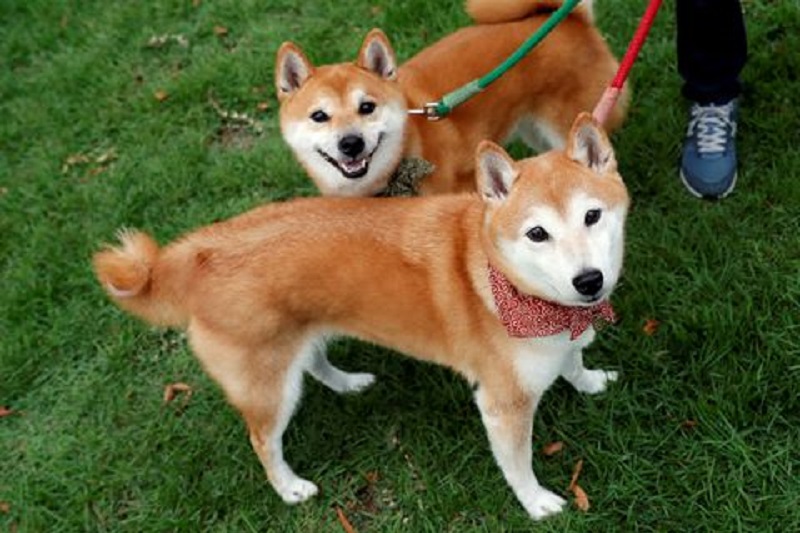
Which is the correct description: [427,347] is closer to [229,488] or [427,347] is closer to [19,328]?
[229,488]

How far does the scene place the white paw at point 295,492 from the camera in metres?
2.92

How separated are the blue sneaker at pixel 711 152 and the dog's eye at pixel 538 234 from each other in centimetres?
156

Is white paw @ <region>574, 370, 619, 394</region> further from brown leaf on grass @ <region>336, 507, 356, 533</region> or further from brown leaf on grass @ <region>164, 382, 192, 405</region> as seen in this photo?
brown leaf on grass @ <region>164, 382, 192, 405</region>

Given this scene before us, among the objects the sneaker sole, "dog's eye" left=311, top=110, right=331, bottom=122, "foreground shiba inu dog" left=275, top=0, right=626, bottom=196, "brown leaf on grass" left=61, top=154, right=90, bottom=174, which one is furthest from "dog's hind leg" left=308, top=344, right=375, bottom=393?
"brown leaf on grass" left=61, top=154, right=90, bottom=174

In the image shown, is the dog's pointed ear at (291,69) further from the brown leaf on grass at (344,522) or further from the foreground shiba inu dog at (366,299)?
the brown leaf on grass at (344,522)

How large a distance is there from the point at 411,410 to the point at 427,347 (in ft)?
1.84

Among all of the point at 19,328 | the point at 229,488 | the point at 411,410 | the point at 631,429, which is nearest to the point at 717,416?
the point at 631,429

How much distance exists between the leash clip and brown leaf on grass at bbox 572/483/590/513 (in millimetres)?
1424

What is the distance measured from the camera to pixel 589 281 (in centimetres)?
199

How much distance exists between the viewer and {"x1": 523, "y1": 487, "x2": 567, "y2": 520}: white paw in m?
2.63

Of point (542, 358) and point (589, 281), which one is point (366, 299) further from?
point (589, 281)

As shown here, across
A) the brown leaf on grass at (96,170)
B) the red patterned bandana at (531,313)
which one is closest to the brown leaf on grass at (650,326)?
the red patterned bandana at (531,313)

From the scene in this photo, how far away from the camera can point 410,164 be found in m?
3.08

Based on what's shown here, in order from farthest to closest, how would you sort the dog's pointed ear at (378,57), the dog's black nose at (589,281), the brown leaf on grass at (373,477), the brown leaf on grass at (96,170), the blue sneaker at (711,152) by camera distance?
1. the brown leaf on grass at (96,170)
2. the blue sneaker at (711,152)
3. the dog's pointed ear at (378,57)
4. the brown leaf on grass at (373,477)
5. the dog's black nose at (589,281)
